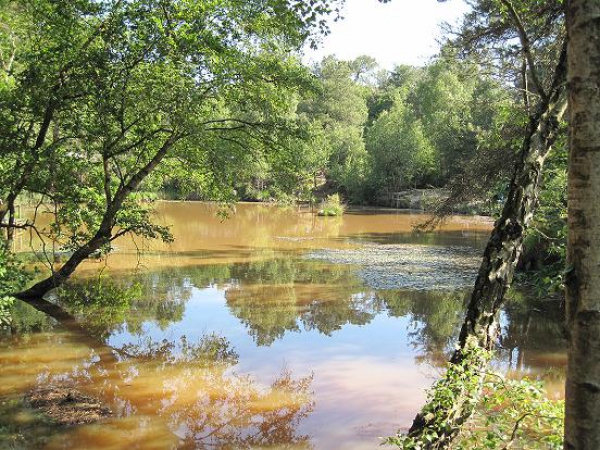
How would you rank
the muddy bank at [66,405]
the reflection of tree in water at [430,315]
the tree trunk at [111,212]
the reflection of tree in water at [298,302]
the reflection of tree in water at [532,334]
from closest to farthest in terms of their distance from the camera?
the muddy bank at [66,405] < the reflection of tree in water at [532,334] < the reflection of tree in water at [430,315] < the tree trunk at [111,212] < the reflection of tree in water at [298,302]

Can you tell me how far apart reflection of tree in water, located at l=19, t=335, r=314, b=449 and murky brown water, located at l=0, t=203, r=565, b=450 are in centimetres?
3

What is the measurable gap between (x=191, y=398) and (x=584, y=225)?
21.3 feet

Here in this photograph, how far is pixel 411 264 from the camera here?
1902cm

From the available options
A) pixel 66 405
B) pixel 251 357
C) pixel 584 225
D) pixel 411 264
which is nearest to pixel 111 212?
pixel 251 357

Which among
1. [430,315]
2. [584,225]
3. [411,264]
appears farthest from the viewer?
[411,264]

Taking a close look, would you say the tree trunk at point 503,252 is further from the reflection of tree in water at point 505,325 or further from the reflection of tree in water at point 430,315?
the reflection of tree in water at point 430,315

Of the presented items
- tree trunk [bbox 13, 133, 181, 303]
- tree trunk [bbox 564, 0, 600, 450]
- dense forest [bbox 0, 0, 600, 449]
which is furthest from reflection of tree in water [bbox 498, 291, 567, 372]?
tree trunk [bbox 13, 133, 181, 303]

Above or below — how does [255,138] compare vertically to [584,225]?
above

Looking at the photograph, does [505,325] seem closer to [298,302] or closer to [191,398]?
[298,302]

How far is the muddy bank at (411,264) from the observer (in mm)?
15586

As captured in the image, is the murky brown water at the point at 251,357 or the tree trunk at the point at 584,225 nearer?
the tree trunk at the point at 584,225

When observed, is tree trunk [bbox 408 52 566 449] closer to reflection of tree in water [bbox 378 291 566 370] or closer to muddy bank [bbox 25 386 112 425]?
muddy bank [bbox 25 386 112 425]

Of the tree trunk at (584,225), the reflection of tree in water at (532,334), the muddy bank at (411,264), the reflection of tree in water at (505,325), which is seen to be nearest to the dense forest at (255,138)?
the tree trunk at (584,225)

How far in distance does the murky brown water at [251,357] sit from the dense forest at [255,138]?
0.50m
